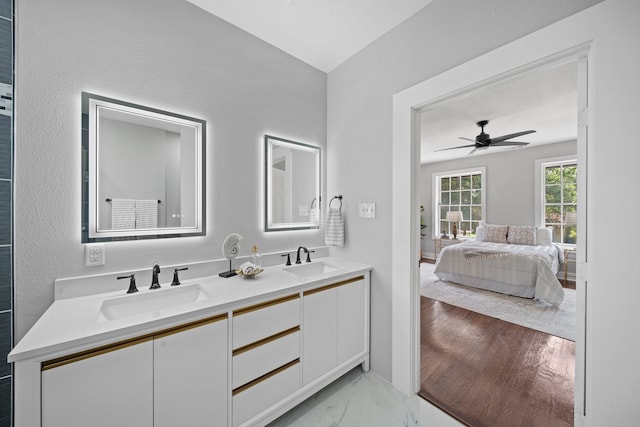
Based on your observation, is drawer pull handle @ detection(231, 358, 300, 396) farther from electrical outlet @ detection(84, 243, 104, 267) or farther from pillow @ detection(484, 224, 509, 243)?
pillow @ detection(484, 224, 509, 243)

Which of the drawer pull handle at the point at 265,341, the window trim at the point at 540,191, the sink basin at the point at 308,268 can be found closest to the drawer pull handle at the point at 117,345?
the drawer pull handle at the point at 265,341

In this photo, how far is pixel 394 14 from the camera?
174 cm

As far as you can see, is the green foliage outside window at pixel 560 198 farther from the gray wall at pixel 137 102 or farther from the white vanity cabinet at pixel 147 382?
the white vanity cabinet at pixel 147 382

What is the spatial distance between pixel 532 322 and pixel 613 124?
2742mm

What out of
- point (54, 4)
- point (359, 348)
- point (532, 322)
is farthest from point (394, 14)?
point (532, 322)

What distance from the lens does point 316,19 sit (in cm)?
180

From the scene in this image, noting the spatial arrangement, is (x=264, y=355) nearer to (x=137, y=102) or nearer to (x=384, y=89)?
(x=137, y=102)

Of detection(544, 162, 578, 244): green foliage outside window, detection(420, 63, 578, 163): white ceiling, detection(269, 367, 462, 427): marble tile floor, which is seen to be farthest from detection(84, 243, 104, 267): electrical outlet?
detection(544, 162, 578, 244): green foliage outside window

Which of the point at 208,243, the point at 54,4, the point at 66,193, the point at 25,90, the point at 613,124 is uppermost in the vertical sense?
the point at 54,4

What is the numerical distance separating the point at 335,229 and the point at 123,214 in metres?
1.51

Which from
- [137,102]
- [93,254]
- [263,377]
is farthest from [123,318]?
[137,102]

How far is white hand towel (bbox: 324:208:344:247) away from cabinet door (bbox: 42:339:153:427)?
1489mm

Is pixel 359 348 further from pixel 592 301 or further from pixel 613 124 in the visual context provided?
pixel 613 124

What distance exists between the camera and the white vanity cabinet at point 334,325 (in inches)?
63.8
